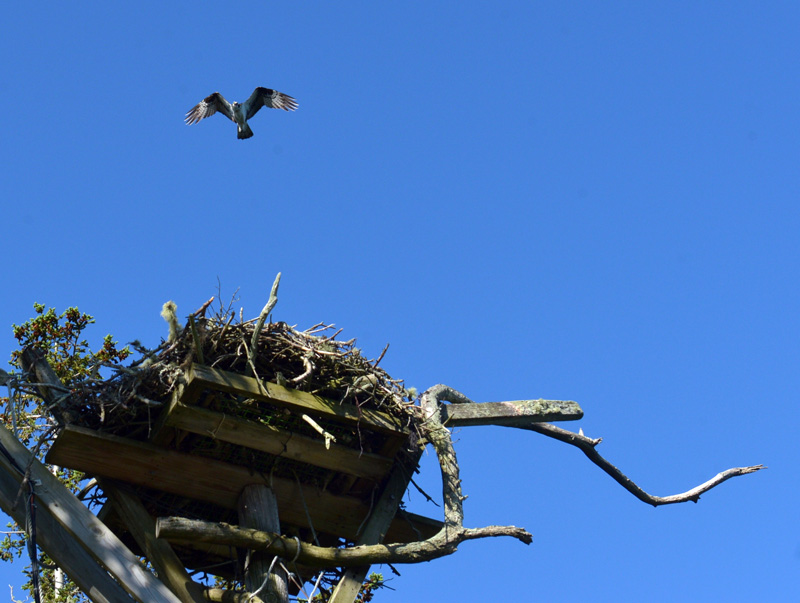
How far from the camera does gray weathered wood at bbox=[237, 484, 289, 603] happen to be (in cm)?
568

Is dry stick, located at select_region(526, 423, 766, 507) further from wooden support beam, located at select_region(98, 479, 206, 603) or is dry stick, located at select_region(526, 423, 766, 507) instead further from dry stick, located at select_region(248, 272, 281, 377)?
wooden support beam, located at select_region(98, 479, 206, 603)

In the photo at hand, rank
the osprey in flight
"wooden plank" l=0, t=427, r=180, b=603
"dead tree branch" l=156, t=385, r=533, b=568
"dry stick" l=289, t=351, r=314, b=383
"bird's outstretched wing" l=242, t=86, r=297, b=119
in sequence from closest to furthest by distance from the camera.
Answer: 1. "wooden plank" l=0, t=427, r=180, b=603
2. "dead tree branch" l=156, t=385, r=533, b=568
3. "dry stick" l=289, t=351, r=314, b=383
4. the osprey in flight
5. "bird's outstretched wing" l=242, t=86, r=297, b=119

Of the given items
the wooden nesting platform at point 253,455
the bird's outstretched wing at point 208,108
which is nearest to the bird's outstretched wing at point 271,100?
the bird's outstretched wing at point 208,108

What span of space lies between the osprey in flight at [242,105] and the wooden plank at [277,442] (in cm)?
586

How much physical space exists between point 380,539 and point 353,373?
112cm

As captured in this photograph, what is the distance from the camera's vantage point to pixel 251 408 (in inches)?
230

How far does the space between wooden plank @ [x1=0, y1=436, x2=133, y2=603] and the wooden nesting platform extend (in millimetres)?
443

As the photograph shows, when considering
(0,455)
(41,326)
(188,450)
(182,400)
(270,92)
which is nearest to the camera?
(0,455)

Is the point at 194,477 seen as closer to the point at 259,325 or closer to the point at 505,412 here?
the point at 259,325

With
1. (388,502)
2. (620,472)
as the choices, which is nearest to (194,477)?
(388,502)

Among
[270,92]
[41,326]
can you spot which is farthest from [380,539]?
[270,92]

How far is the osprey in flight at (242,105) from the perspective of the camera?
36.3ft

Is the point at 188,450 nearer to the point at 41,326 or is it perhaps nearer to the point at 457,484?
the point at 457,484

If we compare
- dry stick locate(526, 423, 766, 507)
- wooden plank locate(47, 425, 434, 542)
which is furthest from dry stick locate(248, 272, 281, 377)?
dry stick locate(526, 423, 766, 507)
